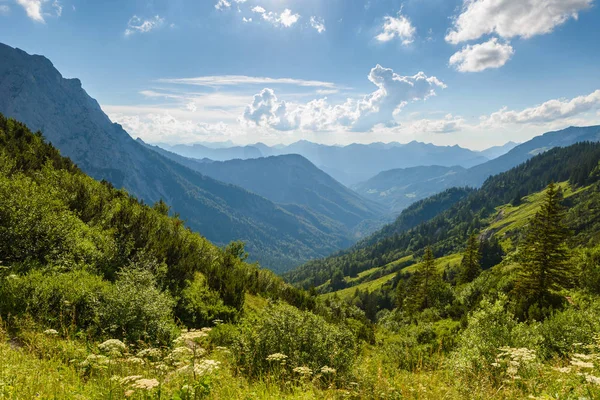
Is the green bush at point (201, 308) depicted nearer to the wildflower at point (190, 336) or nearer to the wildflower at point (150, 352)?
the wildflower at point (150, 352)

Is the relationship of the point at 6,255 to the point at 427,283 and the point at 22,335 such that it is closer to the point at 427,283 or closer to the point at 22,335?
the point at 22,335

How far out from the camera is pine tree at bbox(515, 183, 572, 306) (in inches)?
1201

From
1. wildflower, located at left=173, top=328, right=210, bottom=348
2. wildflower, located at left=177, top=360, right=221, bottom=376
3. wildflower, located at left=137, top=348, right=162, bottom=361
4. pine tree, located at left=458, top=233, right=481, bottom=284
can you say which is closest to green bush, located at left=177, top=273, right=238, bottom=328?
wildflower, located at left=137, top=348, right=162, bottom=361

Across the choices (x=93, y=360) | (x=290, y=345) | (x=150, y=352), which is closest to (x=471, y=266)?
(x=290, y=345)

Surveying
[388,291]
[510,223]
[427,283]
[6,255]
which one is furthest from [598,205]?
[6,255]

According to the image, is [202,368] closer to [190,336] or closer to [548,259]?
[190,336]

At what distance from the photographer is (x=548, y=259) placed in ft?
101

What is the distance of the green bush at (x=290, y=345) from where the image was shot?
33.4ft

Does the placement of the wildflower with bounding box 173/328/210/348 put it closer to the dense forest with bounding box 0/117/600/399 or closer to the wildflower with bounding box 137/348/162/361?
the dense forest with bounding box 0/117/600/399

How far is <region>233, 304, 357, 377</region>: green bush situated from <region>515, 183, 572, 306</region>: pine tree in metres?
29.3

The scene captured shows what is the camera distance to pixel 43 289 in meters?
11.0

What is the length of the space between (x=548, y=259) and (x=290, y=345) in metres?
31.7

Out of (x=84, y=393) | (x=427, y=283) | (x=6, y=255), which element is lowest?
(x=427, y=283)

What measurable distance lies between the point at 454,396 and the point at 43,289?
1318cm
